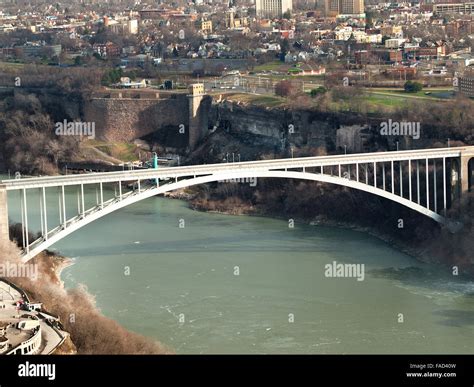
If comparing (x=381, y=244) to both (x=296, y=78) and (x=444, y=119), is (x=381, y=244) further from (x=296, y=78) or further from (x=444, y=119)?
(x=296, y=78)

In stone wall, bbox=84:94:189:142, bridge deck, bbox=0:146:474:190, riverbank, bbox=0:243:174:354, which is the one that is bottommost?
riverbank, bbox=0:243:174:354

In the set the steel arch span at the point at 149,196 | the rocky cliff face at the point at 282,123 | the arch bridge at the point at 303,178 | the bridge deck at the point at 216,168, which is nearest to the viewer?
the steel arch span at the point at 149,196

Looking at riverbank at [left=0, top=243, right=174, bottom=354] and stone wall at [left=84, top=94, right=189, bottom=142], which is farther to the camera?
stone wall at [left=84, top=94, right=189, bottom=142]

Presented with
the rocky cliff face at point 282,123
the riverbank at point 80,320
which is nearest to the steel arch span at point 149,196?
the riverbank at point 80,320

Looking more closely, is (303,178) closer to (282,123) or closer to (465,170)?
(465,170)

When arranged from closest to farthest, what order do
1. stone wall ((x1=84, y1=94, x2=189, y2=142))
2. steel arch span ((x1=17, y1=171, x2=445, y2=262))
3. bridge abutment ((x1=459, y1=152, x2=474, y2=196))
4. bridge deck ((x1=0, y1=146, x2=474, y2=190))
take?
steel arch span ((x1=17, y1=171, x2=445, y2=262)) → bridge deck ((x1=0, y1=146, x2=474, y2=190)) → bridge abutment ((x1=459, y1=152, x2=474, y2=196)) → stone wall ((x1=84, y1=94, x2=189, y2=142))

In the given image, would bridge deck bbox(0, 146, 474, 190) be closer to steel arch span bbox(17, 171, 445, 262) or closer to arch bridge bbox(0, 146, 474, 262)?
arch bridge bbox(0, 146, 474, 262)

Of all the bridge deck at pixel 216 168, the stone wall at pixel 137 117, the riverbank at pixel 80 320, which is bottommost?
the riverbank at pixel 80 320

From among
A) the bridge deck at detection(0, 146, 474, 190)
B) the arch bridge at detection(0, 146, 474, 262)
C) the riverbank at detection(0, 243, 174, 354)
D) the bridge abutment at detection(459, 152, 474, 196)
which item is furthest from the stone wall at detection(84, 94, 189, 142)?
the riverbank at detection(0, 243, 174, 354)

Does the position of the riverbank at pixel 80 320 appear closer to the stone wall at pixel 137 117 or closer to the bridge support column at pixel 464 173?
the bridge support column at pixel 464 173

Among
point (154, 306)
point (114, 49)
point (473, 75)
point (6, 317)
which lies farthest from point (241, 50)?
point (6, 317)

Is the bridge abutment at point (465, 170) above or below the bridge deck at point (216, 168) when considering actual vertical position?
below

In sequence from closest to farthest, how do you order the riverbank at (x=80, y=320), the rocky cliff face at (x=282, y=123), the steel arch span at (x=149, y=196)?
the riverbank at (x=80, y=320) → the steel arch span at (x=149, y=196) → the rocky cliff face at (x=282, y=123)

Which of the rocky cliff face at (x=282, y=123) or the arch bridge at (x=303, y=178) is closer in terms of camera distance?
the arch bridge at (x=303, y=178)
